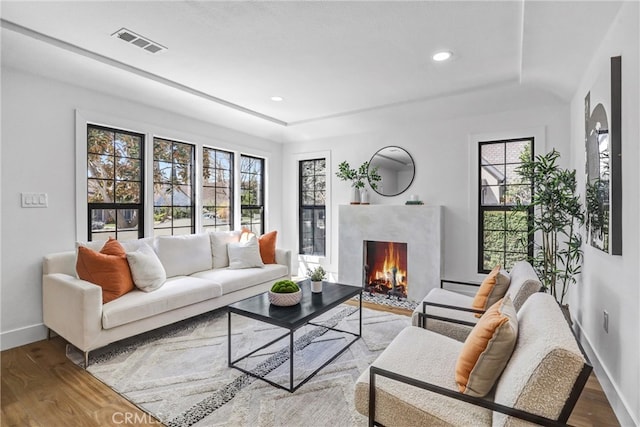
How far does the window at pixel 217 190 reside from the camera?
15.8 ft

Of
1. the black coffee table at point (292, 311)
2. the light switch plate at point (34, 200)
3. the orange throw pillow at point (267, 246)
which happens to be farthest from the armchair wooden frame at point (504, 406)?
the light switch plate at point (34, 200)

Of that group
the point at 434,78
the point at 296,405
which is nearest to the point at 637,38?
the point at 434,78

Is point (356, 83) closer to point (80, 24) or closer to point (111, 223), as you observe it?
point (80, 24)

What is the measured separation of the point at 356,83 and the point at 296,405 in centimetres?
310

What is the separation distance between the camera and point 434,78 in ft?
11.4

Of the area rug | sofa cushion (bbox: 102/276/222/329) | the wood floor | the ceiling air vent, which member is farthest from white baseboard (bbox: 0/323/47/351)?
the ceiling air vent

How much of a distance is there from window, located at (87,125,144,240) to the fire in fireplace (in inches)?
123

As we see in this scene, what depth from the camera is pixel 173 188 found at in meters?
4.37

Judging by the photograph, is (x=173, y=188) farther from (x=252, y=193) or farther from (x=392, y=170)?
(x=392, y=170)

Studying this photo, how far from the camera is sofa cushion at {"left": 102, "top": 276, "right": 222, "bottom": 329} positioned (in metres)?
2.71

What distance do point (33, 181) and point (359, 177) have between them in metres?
3.89

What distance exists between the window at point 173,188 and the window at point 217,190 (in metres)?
0.23

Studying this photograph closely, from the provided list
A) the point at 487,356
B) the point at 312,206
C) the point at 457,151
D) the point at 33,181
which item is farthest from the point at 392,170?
the point at 33,181

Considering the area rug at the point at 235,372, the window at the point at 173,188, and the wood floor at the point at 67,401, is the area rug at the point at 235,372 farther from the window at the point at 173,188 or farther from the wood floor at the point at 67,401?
the window at the point at 173,188
